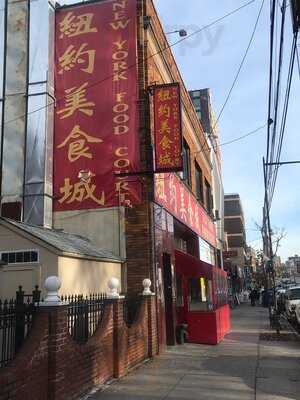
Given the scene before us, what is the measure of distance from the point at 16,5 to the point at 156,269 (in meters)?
8.84

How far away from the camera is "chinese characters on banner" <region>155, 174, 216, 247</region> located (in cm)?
1574

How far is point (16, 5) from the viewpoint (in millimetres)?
15883

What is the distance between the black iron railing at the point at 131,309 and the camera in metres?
12.5

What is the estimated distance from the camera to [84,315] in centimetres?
955

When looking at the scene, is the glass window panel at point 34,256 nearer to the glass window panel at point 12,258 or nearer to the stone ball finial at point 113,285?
the glass window panel at point 12,258

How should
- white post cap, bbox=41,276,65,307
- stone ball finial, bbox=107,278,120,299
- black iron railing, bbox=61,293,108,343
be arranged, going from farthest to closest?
1. stone ball finial, bbox=107,278,120,299
2. black iron railing, bbox=61,293,108,343
3. white post cap, bbox=41,276,65,307

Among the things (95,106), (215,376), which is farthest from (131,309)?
(95,106)

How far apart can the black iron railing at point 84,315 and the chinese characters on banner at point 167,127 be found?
16.4ft

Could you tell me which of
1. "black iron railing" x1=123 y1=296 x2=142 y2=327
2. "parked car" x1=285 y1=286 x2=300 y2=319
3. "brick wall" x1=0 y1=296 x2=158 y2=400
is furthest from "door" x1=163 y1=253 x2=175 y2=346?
"parked car" x1=285 y1=286 x2=300 y2=319

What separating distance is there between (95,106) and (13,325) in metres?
8.83

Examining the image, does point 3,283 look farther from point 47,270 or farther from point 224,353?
point 224,353

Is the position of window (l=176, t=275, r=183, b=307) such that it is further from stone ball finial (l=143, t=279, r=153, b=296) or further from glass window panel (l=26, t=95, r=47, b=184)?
glass window panel (l=26, t=95, r=47, b=184)

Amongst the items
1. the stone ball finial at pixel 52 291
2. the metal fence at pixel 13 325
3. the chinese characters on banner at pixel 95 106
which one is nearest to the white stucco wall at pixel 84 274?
the chinese characters on banner at pixel 95 106

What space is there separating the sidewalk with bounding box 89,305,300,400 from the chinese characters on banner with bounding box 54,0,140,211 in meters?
4.50
